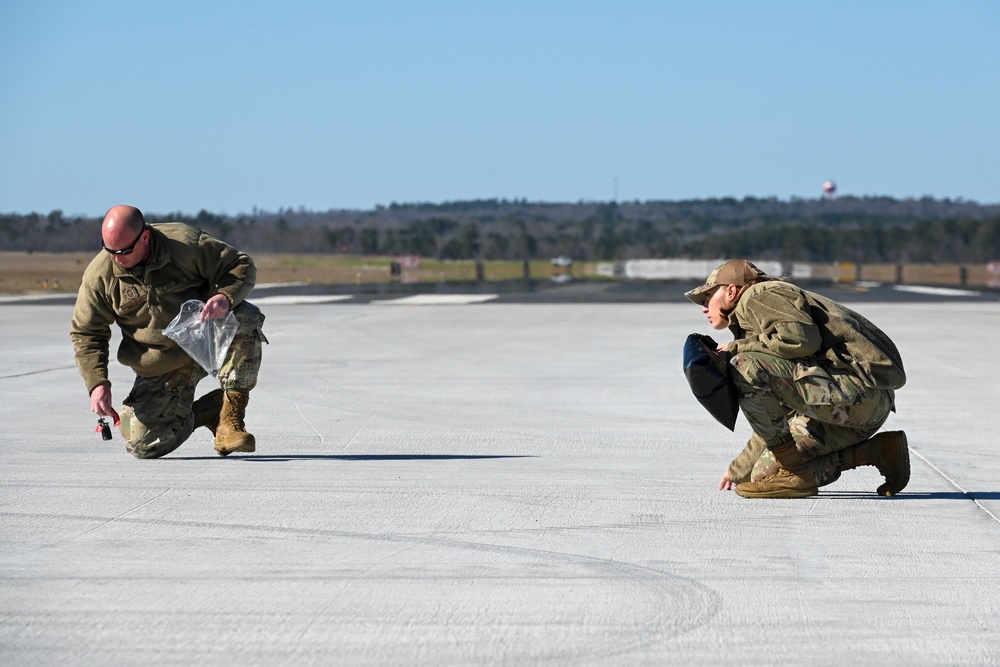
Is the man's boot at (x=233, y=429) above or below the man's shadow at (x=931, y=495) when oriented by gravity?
above

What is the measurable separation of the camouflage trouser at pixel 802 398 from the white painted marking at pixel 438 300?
27.5 meters

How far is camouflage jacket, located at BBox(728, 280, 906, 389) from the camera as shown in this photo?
21.0ft

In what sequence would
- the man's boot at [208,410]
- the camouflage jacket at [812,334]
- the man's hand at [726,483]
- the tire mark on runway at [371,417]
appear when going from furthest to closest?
1. the tire mark on runway at [371,417]
2. the man's boot at [208,410]
3. the man's hand at [726,483]
4. the camouflage jacket at [812,334]

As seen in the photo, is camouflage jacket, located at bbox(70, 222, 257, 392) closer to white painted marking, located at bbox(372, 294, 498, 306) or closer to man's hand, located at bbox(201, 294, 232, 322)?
man's hand, located at bbox(201, 294, 232, 322)

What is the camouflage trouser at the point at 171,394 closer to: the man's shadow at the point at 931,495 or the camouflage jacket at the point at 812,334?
the camouflage jacket at the point at 812,334

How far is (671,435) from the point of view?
30.5ft

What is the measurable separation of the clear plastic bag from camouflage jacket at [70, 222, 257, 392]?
14cm

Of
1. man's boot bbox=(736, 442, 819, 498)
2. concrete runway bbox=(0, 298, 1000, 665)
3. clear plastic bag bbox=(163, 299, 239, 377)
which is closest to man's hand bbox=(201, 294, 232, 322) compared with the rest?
clear plastic bag bbox=(163, 299, 239, 377)

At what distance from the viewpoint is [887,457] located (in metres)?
6.73

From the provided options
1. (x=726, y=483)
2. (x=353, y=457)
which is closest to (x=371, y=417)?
(x=353, y=457)

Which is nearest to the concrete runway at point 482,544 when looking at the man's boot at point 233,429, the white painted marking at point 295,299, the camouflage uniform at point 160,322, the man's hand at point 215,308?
the man's boot at point 233,429

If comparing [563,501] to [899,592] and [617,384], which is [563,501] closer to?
[899,592]

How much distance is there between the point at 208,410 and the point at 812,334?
151 inches

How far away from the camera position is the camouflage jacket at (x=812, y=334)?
6391 millimetres
